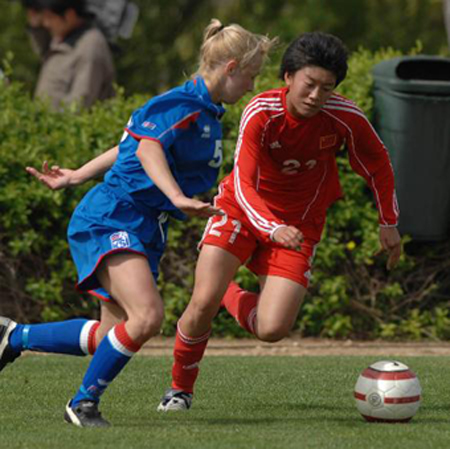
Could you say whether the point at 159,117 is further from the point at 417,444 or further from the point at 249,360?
the point at 249,360

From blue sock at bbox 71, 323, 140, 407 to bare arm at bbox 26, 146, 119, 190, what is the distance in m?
1.03

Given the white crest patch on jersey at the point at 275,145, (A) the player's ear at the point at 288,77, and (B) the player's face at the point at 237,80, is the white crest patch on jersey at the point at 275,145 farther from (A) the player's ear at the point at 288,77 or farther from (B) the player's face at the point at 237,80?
(B) the player's face at the point at 237,80

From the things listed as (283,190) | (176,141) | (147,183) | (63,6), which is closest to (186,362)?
(283,190)

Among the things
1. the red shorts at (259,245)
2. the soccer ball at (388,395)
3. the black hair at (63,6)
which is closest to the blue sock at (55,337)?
the red shorts at (259,245)

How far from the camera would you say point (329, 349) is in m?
10.4

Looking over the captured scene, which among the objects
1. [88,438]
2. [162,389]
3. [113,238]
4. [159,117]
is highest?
[159,117]

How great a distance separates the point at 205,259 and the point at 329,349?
333 centimetres

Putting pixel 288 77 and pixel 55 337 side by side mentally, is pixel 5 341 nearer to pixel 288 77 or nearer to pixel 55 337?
pixel 55 337

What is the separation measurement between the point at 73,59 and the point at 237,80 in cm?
621

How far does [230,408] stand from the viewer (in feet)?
23.2

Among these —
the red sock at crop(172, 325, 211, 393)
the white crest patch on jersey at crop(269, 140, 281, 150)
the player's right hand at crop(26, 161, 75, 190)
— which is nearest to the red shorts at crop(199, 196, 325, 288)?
the white crest patch on jersey at crop(269, 140, 281, 150)

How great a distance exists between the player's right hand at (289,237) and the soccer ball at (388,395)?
803 millimetres

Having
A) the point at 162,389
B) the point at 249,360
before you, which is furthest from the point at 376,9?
the point at 162,389

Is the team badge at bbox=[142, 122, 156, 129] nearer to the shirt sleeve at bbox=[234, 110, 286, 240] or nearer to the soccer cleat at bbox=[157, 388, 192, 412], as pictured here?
the shirt sleeve at bbox=[234, 110, 286, 240]
